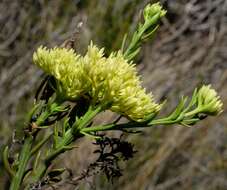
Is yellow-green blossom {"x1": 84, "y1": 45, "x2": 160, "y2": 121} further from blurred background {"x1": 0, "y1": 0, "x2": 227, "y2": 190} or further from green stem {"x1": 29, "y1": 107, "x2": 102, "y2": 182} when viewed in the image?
blurred background {"x1": 0, "y1": 0, "x2": 227, "y2": 190}

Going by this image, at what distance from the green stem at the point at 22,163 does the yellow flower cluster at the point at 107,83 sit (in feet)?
0.33

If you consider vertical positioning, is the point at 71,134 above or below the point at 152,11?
below

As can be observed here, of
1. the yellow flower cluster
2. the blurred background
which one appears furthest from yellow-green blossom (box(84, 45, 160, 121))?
Result: the blurred background

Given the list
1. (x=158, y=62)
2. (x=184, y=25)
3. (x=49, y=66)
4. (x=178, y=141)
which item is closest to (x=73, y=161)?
(x=178, y=141)

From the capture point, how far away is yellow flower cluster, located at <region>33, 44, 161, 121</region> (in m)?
0.92

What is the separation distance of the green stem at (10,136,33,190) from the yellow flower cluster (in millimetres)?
99

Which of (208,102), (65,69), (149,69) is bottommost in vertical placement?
(208,102)

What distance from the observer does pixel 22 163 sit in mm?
929

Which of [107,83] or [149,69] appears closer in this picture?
[107,83]

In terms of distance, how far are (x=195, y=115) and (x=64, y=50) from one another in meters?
0.25

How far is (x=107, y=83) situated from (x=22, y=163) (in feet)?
0.61

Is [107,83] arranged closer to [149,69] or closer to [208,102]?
[208,102]

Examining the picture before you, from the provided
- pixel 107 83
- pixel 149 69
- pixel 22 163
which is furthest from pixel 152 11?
pixel 149 69

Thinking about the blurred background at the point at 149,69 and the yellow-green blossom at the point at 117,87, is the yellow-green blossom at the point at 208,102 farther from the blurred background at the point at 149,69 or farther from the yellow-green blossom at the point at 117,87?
the blurred background at the point at 149,69
